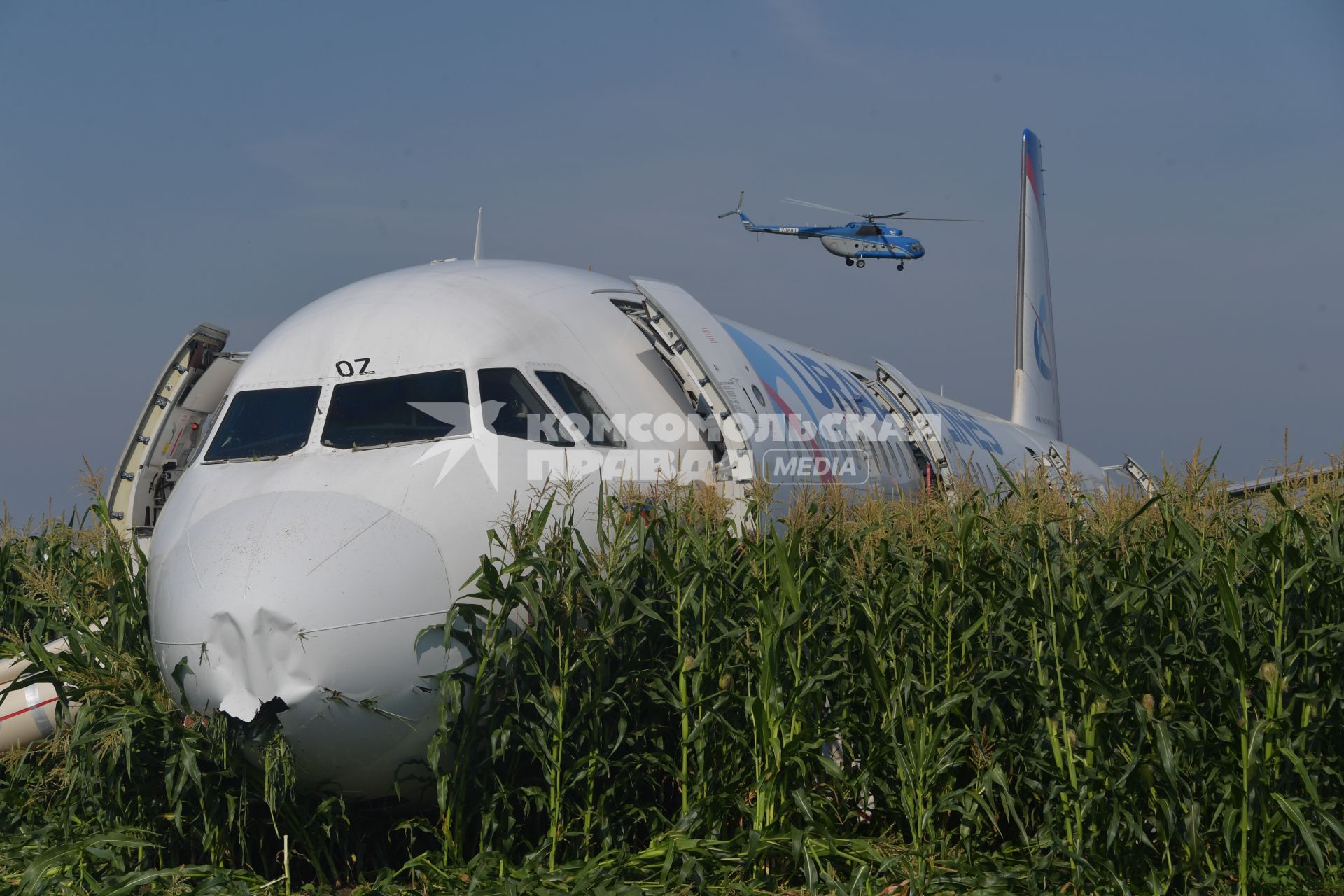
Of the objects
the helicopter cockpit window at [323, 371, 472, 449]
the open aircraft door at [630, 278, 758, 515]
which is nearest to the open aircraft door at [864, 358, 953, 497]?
the open aircraft door at [630, 278, 758, 515]

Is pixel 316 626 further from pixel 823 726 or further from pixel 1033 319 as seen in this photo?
pixel 1033 319

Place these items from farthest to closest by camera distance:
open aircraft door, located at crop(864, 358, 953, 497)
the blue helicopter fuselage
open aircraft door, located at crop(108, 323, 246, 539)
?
1. the blue helicopter fuselage
2. open aircraft door, located at crop(864, 358, 953, 497)
3. open aircraft door, located at crop(108, 323, 246, 539)

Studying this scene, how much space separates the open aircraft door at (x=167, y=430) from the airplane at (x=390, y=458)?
0.06ft

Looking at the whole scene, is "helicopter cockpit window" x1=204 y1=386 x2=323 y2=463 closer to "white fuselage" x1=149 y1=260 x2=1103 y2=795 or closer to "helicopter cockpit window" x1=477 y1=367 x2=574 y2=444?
"white fuselage" x1=149 y1=260 x2=1103 y2=795

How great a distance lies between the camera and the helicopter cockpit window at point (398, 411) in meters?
7.15

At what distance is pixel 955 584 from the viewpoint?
721 centimetres

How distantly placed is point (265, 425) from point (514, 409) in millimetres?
1586

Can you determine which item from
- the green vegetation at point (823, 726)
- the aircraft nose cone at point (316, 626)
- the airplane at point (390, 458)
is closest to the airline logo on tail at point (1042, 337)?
the airplane at point (390, 458)

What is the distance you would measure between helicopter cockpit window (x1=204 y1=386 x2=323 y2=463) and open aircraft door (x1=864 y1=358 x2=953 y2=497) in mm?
7054

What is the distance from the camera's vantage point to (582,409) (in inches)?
305

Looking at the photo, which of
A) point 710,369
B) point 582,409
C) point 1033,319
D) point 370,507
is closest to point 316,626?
point 370,507

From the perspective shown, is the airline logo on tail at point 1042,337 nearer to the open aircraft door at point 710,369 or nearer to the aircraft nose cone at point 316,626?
the open aircraft door at point 710,369

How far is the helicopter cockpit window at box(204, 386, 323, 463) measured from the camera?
7316 millimetres

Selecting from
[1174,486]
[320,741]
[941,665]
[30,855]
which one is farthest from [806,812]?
[30,855]
